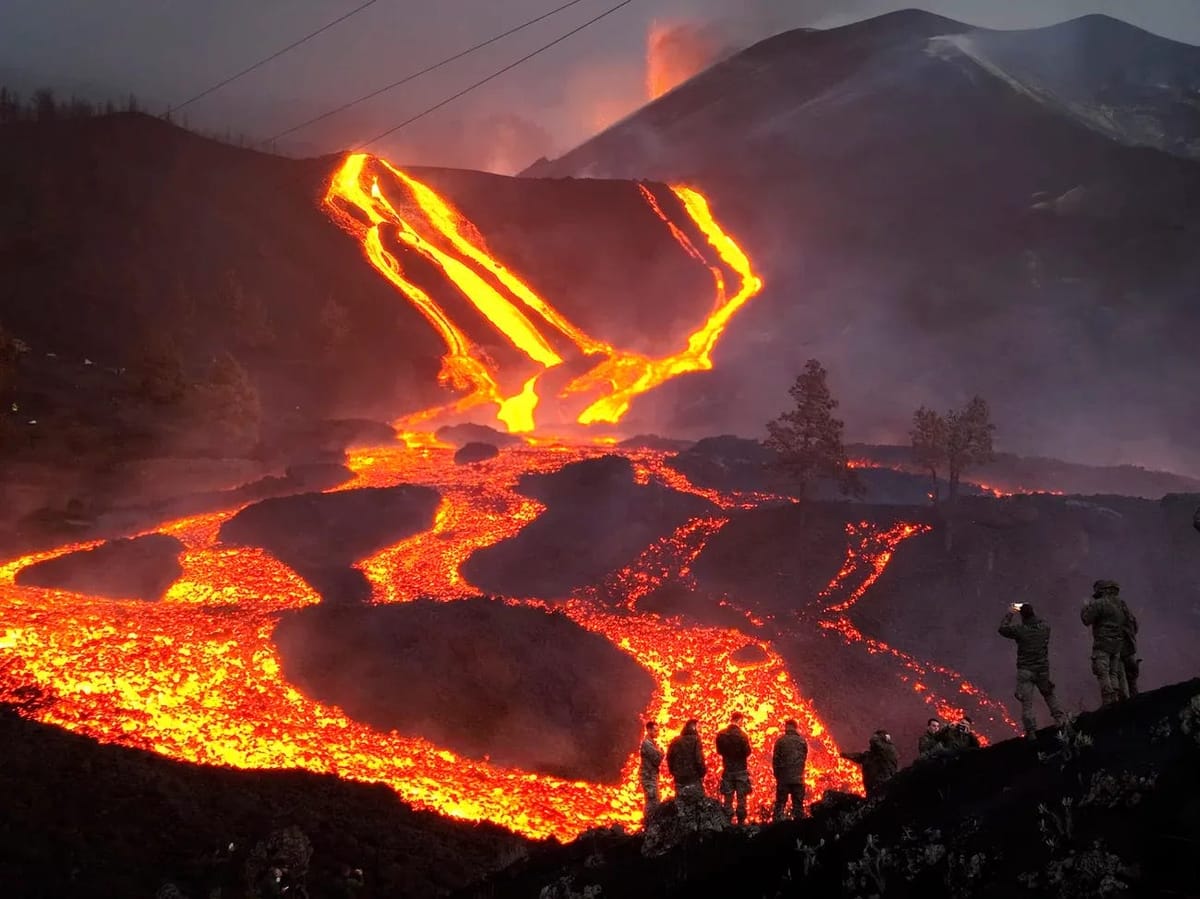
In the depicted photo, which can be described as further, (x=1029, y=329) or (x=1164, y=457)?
(x=1029, y=329)

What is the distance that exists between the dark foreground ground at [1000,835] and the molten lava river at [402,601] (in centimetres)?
856

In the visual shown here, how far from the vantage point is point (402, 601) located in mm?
28578

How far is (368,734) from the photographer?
2030 centimetres

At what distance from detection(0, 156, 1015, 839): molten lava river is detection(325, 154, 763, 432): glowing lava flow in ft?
81.5

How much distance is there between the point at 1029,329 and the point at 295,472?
65.6m

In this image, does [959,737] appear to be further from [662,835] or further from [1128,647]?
[662,835]

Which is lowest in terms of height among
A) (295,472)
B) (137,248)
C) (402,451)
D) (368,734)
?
(368,734)

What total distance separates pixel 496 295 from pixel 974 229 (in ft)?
188

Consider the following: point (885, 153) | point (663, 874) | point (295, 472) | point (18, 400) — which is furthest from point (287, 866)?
point (885, 153)

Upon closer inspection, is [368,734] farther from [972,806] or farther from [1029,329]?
[1029,329]

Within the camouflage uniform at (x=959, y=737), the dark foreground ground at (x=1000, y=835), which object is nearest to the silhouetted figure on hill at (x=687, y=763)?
the dark foreground ground at (x=1000, y=835)

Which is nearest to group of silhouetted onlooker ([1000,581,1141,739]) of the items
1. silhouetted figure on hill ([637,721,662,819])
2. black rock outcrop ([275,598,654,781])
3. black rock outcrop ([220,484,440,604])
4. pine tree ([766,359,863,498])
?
silhouetted figure on hill ([637,721,662,819])

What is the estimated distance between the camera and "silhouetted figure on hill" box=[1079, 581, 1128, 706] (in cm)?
1088

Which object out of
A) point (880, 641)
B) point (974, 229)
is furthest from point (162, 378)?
point (974, 229)
